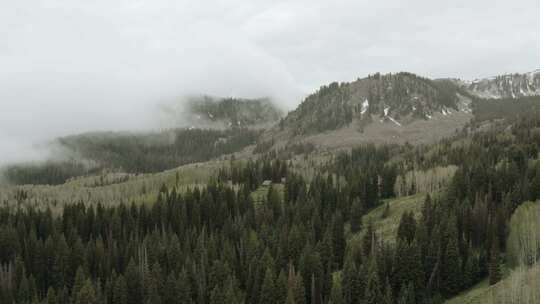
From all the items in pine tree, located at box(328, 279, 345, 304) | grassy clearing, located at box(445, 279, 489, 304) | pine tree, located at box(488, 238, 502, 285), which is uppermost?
pine tree, located at box(488, 238, 502, 285)

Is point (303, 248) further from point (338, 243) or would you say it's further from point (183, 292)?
point (183, 292)

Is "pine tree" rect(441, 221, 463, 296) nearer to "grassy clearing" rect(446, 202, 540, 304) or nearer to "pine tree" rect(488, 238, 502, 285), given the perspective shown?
"grassy clearing" rect(446, 202, 540, 304)

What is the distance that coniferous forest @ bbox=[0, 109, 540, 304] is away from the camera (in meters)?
105

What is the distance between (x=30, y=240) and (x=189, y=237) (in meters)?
45.0

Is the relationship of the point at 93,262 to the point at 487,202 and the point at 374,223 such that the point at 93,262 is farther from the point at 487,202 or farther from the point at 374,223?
the point at 487,202

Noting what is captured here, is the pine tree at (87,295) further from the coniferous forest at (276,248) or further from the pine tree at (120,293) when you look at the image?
the pine tree at (120,293)

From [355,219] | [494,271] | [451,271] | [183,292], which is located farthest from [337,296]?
[355,219]

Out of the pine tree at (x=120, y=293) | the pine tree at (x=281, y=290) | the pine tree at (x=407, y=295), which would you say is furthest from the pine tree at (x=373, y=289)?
the pine tree at (x=120, y=293)

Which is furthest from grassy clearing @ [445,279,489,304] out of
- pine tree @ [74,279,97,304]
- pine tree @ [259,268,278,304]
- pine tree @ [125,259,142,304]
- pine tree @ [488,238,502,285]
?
pine tree @ [74,279,97,304]

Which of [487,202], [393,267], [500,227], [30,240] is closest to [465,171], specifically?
[487,202]

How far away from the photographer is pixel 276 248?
12975cm

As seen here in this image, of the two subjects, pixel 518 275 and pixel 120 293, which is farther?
pixel 120 293

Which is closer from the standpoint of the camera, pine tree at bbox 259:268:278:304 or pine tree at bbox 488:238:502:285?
pine tree at bbox 488:238:502:285

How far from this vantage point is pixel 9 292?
117m
